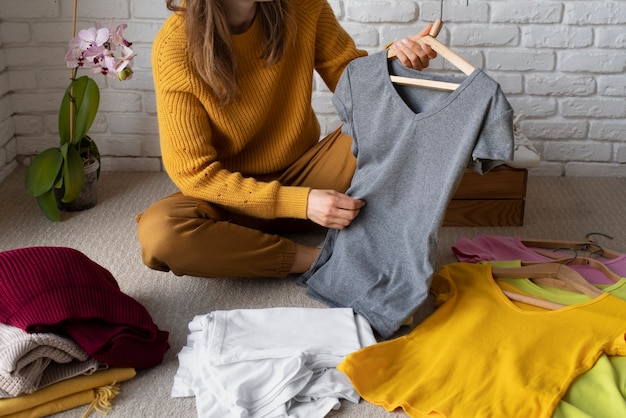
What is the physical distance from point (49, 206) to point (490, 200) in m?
1.17

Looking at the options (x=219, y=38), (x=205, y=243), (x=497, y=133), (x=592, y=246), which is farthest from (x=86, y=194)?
(x=592, y=246)

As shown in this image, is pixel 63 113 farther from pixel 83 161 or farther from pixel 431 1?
pixel 431 1

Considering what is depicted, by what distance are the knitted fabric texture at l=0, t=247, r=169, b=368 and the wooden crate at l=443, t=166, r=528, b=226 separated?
2.93ft

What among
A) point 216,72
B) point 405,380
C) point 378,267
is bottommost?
point 405,380

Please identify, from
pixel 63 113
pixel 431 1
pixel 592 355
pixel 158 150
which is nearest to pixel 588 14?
pixel 431 1

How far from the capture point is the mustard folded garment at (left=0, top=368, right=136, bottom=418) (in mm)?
1344

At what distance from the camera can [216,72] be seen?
5.29 ft

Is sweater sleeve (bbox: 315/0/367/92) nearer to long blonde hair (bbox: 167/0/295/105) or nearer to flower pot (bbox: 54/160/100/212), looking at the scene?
long blonde hair (bbox: 167/0/295/105)

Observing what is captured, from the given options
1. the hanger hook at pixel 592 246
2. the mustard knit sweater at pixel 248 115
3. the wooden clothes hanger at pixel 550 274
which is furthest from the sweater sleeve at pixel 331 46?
the hanger hook at pixel 592 246

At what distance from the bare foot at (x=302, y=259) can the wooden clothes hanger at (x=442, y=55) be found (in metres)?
0.46

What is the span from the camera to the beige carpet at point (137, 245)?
4.72 feet

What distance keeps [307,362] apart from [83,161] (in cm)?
104

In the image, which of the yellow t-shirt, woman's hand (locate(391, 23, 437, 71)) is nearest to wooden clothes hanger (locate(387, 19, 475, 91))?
woman's hand (locate(391, 23, 437, 71))

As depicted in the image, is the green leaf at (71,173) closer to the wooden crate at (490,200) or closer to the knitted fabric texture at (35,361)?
the knitted fabric texture at (35,361)
